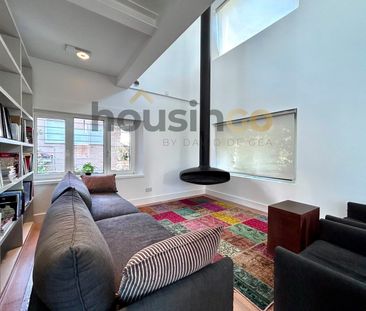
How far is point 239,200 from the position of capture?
3.81 meters

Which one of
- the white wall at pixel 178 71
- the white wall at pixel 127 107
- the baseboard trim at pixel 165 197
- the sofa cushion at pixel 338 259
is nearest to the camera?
the sofa cushion at pixel 338 259

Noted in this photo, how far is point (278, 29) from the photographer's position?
3131 mm

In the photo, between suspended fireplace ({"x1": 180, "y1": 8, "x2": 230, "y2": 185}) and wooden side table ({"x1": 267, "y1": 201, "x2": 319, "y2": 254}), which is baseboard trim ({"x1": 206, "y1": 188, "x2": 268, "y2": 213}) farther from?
wooden side table ({"x1": 267, "y1": 201, "x2": 319, "y2": 254})

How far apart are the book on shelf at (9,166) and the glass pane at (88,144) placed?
1247 millimetres

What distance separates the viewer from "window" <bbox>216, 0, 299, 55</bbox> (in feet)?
10.5

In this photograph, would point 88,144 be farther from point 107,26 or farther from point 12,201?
point 107,26

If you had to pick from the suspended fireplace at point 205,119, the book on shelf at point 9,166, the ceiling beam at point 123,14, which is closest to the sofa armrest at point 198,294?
the book on shelf at point 9,166

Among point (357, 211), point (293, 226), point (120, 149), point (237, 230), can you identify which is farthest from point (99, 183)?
point (357, 211)

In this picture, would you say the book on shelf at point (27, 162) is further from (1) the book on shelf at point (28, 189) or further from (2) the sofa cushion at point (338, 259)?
(2) the sofa cushion at point (338, 259)

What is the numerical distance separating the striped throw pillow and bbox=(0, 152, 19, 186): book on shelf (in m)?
1.69

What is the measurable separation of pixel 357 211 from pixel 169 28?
2718 millimetres

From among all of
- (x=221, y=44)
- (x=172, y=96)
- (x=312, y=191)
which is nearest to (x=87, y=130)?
(x=172, y=96)

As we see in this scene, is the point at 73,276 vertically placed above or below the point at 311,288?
above

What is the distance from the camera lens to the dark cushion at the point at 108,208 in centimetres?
197
